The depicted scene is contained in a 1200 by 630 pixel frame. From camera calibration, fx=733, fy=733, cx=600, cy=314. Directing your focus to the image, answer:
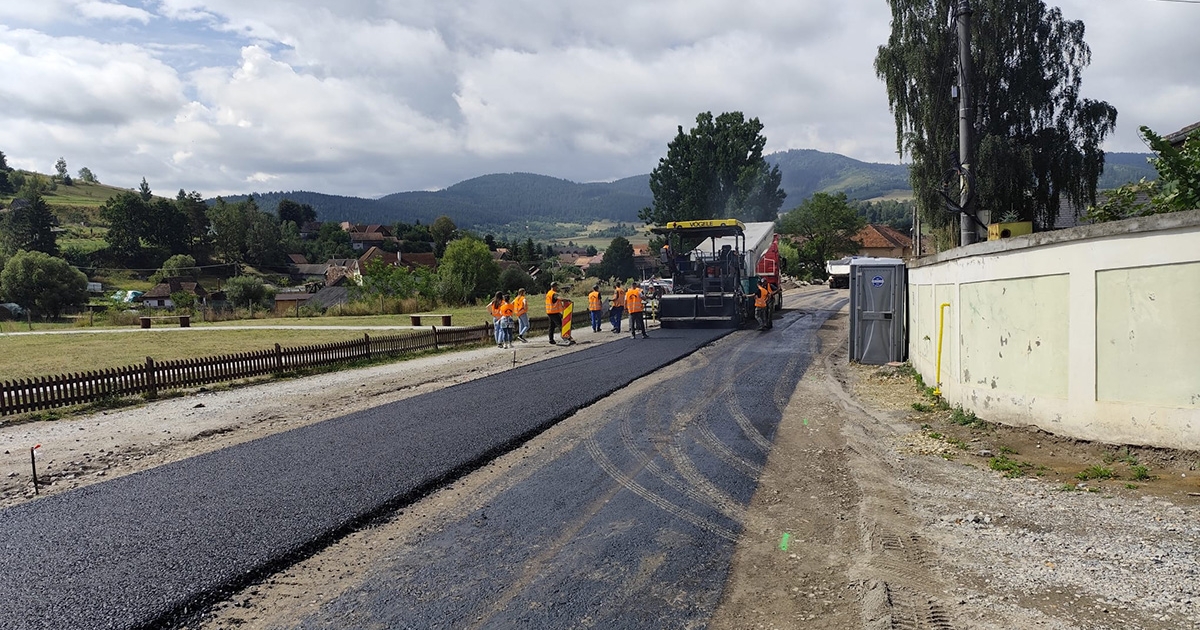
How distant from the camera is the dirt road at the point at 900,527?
12.4 ft

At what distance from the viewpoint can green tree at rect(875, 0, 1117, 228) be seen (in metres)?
22.3

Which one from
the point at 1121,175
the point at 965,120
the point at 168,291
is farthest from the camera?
the point at 1121,175

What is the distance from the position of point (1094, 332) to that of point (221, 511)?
283 inches

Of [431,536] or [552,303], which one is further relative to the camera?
[552,303]

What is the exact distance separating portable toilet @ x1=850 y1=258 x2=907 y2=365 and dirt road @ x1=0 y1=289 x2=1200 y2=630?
469 centimetres

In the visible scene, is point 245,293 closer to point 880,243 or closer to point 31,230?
point 31,230

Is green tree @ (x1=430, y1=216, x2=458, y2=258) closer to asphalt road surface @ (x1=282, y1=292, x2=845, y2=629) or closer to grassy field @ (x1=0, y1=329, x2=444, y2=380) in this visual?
grassy field @ (x1=0, y1=329, x2=444, y2=380)

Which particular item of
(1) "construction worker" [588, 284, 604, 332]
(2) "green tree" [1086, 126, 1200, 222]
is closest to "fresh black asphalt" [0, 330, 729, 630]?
(2) "green tree" [1086, 126, 1200, 222]

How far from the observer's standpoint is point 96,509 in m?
5.69

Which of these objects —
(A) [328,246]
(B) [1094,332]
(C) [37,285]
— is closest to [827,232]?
(C) [37,285]

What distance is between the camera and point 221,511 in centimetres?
553

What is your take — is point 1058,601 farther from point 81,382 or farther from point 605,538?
point 81,382

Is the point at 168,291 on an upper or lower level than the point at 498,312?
upper

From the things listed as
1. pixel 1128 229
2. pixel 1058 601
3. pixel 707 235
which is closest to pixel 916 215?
pixel 707 235
